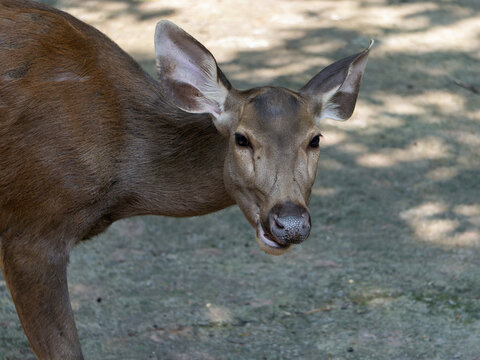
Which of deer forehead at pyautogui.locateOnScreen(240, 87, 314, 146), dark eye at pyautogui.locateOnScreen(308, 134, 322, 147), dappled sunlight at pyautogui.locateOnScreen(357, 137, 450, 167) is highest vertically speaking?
deer forehead at pyautogui.locateOnScreen(240, 87, 314, 146)

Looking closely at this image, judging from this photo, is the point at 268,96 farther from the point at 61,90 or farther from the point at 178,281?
the point at 178,281

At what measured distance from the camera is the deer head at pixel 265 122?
392 cm

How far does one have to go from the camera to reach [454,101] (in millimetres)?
7805

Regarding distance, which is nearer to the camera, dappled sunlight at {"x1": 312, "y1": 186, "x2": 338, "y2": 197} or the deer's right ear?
the deer's right ear

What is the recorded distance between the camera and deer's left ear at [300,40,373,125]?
4.50 m

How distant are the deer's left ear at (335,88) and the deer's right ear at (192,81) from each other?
47 cm

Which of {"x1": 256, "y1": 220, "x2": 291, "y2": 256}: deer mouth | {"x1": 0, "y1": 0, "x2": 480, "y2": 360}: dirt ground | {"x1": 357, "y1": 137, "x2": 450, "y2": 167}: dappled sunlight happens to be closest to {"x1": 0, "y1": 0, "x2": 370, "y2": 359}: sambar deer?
{"x1": 256, "y1": 220, "x2": 291, "y2": 256}: deer mouth

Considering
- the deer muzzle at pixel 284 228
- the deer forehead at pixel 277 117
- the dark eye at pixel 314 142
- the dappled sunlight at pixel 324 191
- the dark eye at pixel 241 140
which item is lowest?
the dappled sunlight at pixel 324 191

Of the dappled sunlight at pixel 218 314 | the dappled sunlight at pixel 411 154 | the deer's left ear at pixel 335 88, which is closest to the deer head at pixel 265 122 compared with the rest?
the deer's left ear at pixel 335 88

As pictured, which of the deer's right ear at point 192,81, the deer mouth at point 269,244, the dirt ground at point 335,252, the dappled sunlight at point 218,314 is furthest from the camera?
the dappled sunlight at point 218,314

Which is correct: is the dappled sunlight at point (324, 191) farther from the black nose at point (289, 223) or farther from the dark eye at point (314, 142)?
the black nose at point (289, 223)

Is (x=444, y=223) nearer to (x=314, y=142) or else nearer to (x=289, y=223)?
(x=314, y=142)

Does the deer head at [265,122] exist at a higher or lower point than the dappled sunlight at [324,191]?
higher

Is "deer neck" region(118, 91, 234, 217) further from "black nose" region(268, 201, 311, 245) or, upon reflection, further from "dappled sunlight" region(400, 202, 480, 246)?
"dappled sunlight" region(400, 202, 480, 246)
